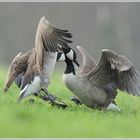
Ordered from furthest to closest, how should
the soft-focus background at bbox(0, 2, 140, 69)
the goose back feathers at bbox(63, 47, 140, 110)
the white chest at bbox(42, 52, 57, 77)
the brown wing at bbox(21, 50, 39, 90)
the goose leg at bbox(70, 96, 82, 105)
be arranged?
the soft-focus background at bbox(0, 2, 140, 69)
the goose leg at bbox(70, 96, 82, 105)
the white chest at bbox(42, 52, 57, 77)
the brown wing at bbox(21, 50, 39, 90)
the goose back feathers at bbox(63, 47, 140, 110)

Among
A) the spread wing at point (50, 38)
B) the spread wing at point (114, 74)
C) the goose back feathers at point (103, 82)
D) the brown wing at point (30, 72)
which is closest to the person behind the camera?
the spread wing at point (50, 38)

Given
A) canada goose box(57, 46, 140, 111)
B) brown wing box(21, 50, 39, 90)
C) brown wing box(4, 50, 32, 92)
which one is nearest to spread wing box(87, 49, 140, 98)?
canada goose box(57, 46, 140, 111)

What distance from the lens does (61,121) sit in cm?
884

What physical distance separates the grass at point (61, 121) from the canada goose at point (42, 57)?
29 centimetres

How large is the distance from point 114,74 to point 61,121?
234 centimetres

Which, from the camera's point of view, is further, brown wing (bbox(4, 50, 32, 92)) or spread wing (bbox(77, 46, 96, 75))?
spread wing (bbox(77, 46, 96, 75))

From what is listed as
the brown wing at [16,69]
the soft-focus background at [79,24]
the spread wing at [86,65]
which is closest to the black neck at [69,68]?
the spread wing at [86,65]

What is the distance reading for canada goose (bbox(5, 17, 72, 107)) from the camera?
10352 mm

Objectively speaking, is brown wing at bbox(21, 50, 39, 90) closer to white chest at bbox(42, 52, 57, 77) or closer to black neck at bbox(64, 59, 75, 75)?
white chest at bbox(42, 52, 57, 77)

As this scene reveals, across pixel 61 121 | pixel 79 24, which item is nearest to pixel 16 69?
pixel 61 121

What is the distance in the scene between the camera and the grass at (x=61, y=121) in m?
8.06

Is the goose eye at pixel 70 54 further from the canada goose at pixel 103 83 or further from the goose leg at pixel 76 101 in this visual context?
the goose leg at pixel 76 101

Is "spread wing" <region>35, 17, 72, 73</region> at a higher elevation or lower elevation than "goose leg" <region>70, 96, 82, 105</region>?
higher

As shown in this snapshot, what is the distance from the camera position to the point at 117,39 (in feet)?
135
